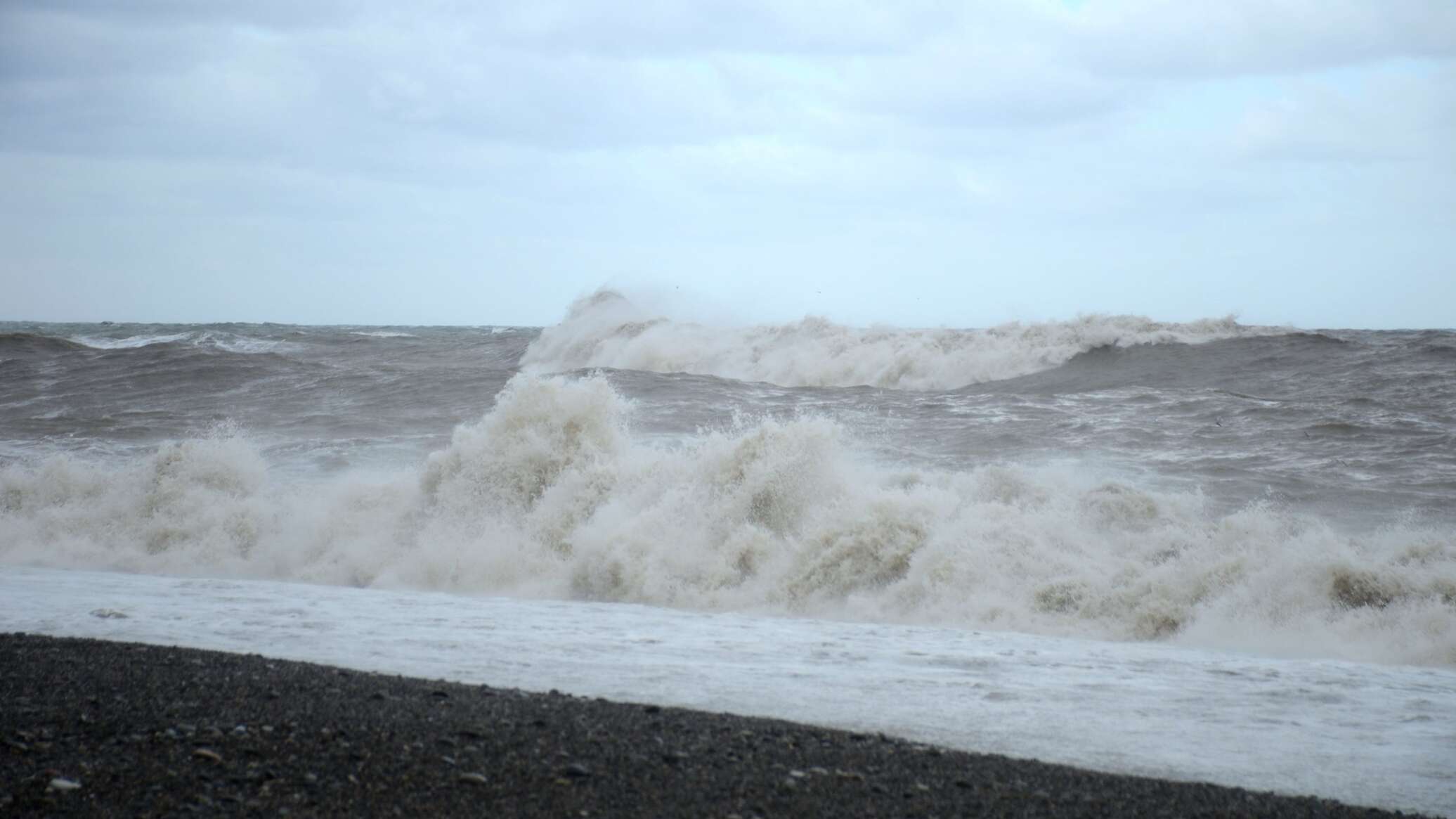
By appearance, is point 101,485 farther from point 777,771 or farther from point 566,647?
point 777,771

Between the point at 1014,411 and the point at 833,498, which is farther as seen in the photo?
the point at 1014,411

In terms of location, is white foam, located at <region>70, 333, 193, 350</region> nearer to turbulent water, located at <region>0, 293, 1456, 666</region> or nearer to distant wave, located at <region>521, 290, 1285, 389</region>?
distant wave, located at <region>521, 290, 1285, 389</region>

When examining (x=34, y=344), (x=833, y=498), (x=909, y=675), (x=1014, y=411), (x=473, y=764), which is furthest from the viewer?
(x=34, y=344)

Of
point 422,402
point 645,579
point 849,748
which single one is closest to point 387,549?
point 645,579

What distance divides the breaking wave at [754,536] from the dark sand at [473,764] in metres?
3.25

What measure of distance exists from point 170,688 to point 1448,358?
17787 mm

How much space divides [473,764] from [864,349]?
1913 cm

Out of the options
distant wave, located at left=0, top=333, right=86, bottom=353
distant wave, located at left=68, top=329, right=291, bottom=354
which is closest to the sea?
distant wave, located at left=0, top=333, right=86, bottom=353

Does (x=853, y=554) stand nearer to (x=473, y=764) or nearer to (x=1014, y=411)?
(x=473, y=764)

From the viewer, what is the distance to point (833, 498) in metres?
9.27

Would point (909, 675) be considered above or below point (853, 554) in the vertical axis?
below

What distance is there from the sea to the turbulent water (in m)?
0.04

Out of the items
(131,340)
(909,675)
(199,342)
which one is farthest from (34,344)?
(909,675)

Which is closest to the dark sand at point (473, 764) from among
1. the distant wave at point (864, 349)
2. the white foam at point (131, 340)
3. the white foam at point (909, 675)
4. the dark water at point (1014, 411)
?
the white foam at point (909, 675)
